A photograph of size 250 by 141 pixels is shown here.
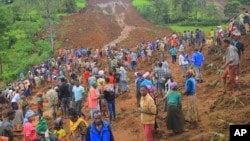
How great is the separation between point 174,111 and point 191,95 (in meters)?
0.83

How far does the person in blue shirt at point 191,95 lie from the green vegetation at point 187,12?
43.1 m

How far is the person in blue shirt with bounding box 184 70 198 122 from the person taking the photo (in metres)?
10.4

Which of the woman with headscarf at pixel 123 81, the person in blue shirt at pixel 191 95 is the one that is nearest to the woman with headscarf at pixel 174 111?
the person in blue shirt at pixel 191 95

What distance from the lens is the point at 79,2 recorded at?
225ft

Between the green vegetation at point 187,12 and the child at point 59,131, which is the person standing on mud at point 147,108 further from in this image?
the green vegetation at point 187,12

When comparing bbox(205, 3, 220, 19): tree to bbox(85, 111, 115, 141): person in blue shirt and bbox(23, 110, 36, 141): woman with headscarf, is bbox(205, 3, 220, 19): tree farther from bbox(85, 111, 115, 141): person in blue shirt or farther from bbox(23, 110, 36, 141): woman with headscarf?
bbox(85, 111, 115, 141): person in blue shirt

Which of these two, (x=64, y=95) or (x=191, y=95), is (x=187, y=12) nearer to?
(x=64, y=95)

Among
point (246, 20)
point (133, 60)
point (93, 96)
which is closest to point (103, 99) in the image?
point (93, 96)

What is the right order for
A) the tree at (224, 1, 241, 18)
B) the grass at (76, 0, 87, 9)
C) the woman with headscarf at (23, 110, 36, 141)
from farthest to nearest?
1. the grass at (76, 0, 87, 9)
2. the tree at (224, 1, 241, 18)
3. the woman with headscarf at (23, 110, 36, 141)

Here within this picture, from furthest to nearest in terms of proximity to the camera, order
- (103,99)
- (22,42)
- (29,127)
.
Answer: (22,42) → (103,99) → (29,127)

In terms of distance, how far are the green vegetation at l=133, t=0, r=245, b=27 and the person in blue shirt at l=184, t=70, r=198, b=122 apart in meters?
43.1

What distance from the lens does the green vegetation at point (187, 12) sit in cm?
5359

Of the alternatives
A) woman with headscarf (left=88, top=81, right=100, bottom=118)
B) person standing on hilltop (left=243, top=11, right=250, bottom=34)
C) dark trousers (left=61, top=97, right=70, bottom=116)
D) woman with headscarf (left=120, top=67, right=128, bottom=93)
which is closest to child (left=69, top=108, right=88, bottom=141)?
woman with headscarf (left=88, top=81, right=100, bottom=118)

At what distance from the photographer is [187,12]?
57.4 metres
